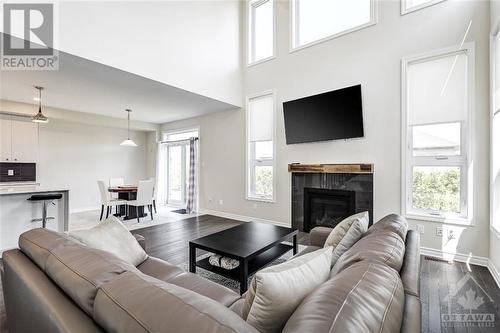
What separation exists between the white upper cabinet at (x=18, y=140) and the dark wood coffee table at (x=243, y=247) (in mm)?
5622

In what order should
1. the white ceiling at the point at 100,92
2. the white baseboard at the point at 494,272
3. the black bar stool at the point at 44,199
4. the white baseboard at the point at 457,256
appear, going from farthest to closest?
the white ceiling at the point at 100,92 → the black bar stool at the point at 44,199 → the white baseboard at the point at 457,256 → the white baseboard at the point at 494,272

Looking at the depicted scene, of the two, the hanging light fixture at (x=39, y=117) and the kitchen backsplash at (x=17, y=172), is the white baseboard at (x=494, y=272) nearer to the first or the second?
the hanging light fixture at (x=39, y=117)

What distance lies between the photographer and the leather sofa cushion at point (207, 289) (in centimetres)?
140

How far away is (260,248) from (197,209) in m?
4.33

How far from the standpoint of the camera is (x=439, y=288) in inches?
94.3

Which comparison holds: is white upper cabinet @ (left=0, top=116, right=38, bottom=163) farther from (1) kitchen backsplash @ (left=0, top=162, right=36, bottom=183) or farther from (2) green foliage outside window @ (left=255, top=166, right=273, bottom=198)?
(2) green foliage outside window @ (left=255, top=166, right=273, bottom=198)

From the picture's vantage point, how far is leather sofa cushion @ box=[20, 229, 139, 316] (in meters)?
0.90

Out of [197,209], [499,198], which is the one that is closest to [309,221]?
[499,198]

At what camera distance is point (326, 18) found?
4.31 meters

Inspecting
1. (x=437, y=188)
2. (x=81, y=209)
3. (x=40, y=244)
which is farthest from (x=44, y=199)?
(x=437, y=188)

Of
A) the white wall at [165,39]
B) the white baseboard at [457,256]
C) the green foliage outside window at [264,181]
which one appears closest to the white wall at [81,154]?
the white wall at [165,39]

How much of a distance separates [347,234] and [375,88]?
291cm

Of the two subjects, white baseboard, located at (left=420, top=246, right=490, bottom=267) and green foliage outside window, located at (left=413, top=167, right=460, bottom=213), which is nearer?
white baseboard, located at (left=420, top=246, right=490, bottom=267)
